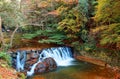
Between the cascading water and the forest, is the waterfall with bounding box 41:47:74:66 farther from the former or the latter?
the forest

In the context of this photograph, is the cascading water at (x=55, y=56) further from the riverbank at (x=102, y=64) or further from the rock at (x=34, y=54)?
the riverbank at (x=102, y=64)

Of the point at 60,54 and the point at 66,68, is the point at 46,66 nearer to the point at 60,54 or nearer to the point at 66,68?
the point at 66,68

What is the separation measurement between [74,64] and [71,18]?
4.35m

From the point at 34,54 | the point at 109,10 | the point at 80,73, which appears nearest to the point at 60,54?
the point at 34,54

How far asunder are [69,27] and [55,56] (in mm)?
2797

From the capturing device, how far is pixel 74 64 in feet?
49.2

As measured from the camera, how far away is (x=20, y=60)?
554 inches

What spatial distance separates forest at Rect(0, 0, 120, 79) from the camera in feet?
42.2

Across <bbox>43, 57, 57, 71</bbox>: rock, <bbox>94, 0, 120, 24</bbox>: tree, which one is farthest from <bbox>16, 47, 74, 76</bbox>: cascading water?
<bbox>94, 0, 120, 24</bbox>: tree

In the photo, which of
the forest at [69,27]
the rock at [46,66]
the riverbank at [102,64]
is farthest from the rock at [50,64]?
the riverbank at [102,64]

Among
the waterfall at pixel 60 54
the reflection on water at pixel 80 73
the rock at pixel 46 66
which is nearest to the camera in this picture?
the reflection on water at pixel 80 73

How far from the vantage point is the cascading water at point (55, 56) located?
1378 centimetres

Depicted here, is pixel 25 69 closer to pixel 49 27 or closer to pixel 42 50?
pixel 42 50

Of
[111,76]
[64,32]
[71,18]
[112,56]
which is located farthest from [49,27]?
[111,76]
